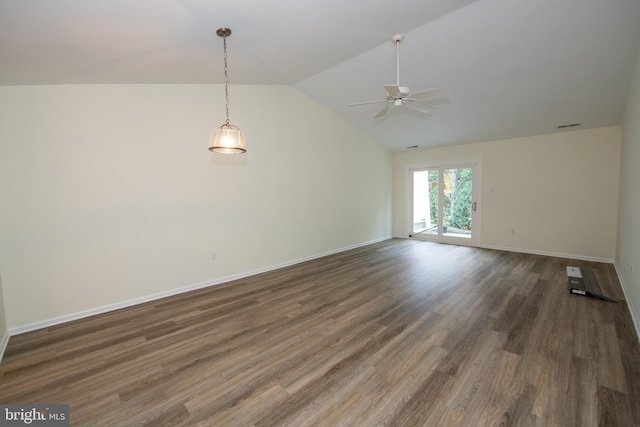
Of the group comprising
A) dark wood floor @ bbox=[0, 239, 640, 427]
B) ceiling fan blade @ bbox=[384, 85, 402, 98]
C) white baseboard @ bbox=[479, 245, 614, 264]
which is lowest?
dark wood floor @ bbox=[0, 239, 640, 427]

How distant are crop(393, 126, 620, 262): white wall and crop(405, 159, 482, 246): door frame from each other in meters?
0.10

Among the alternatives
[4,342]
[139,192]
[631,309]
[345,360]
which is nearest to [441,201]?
[631,309]

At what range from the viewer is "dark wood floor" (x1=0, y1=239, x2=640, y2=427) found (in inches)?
69.1

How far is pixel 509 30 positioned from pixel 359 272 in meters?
3.82

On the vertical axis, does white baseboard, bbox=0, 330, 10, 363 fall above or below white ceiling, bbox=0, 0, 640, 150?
below

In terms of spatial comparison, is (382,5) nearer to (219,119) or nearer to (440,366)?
(219,119)

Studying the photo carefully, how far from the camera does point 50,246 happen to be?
3.02 metres

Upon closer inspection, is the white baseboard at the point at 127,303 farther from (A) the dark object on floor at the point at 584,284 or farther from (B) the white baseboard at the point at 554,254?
(B) the white baseboard at the point at 554,254

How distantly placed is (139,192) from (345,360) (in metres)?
3.24

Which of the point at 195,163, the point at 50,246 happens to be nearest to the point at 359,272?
the point at 195,163

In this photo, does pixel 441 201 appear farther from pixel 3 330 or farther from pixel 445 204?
pixel 3 330

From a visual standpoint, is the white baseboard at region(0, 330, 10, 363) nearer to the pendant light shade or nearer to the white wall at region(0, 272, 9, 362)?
the white wall at region(0, 272, 9, 362)

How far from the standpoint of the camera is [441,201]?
23.6 feet

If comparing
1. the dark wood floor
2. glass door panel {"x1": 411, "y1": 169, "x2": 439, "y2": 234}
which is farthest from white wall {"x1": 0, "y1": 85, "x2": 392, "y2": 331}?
glass door panel {"x1": 411, "y1": 169, "x2": 439, "y2": 234}
